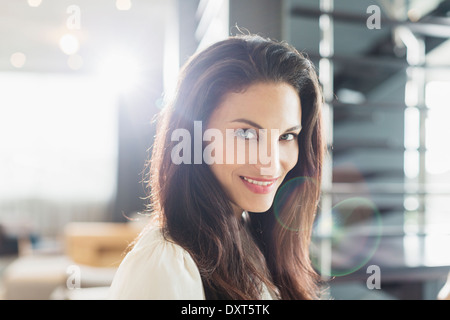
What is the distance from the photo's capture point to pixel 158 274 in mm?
642

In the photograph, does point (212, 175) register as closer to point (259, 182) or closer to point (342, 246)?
point (259, 182)

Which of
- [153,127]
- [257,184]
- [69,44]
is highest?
[69,44]

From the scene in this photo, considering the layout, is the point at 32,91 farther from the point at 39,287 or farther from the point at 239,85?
the point at 239,85

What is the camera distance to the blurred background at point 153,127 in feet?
6.01

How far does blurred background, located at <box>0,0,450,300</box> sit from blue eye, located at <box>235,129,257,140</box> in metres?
0.29

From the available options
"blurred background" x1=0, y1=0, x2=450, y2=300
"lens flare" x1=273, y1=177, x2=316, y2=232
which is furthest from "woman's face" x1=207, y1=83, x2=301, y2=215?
"blurred background" x1=0, y1=0, x2=450, y2=300

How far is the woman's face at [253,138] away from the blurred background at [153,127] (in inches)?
10.7

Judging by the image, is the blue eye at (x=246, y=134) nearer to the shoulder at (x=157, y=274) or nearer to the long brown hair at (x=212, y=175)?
the long brown hair at (x=212, y=175)

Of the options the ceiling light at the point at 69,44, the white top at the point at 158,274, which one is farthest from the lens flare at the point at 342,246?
the ceiling light at the point at 69,44

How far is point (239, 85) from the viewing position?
831 mm

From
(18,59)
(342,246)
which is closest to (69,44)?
(18,59)

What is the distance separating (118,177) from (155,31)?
2648 millimetres

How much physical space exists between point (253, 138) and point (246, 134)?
0.06 feet
